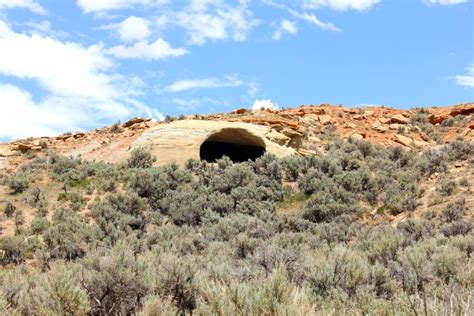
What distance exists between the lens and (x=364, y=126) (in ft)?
99.7

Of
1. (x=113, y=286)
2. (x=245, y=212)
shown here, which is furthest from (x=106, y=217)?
(x=113, y=286)

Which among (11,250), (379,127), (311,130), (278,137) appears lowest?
(11,250)

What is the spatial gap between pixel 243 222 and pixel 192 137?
9402mm

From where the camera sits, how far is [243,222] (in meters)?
13.1

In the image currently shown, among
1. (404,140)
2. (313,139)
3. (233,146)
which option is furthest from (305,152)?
(404,140)

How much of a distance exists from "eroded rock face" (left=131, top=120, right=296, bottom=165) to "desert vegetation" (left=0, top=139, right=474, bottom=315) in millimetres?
1074

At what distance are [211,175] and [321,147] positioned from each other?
29.0ft

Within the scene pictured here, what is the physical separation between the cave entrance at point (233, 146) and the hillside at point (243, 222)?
82 mm

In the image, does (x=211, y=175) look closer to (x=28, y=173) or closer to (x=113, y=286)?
(x=28, y=173)

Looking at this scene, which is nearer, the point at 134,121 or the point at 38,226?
the point at 38,226

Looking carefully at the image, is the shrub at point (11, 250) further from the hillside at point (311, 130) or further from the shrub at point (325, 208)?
the hillside at point (311, 130)

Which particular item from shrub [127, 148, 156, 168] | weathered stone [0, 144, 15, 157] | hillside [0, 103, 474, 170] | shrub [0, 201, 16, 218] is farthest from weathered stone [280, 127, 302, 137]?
weathered stone [0, 144, 15, 157]

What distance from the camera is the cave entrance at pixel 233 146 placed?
73.9 feet

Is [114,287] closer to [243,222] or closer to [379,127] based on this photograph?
[243,222]
